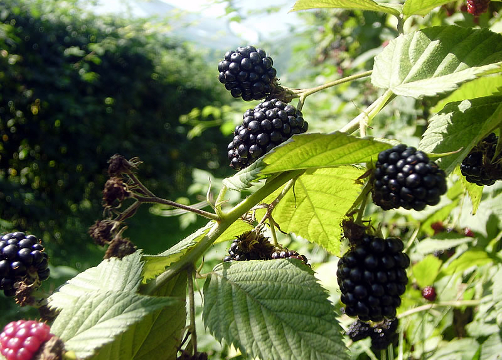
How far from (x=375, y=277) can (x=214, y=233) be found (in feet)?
1.02

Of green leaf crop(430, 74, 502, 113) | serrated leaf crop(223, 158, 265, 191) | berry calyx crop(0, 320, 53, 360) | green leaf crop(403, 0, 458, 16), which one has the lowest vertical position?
berry calyx crop(0, 320, 53, 360)

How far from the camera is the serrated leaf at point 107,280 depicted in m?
0.78

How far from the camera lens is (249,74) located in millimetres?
1118

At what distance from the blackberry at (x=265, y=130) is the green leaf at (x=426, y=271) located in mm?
1172

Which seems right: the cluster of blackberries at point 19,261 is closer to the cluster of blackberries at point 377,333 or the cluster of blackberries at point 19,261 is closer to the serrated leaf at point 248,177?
the serrated leaf at point 248,177

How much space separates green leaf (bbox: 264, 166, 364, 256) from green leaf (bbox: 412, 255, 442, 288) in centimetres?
91

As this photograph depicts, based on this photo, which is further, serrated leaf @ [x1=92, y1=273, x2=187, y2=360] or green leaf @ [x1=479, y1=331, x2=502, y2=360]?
green leaf @ [x1=479, y1=331, x2=502, y2=360]

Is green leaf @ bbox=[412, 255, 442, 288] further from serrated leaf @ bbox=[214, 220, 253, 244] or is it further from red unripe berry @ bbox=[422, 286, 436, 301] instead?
serrated leaf @ bbox=[214, 220, 253, 244]

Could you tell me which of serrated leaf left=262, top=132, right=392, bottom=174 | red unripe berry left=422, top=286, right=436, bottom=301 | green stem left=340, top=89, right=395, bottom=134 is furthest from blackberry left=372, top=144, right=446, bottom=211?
red unripe berry left=422, top=286, right=436, bottom=301

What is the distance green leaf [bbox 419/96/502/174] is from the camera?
0.84 metres

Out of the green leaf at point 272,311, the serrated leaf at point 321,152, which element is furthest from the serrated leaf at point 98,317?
the serrated leaf at point 321,152

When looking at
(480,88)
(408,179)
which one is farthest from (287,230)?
(480,88)

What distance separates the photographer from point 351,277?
824 mm

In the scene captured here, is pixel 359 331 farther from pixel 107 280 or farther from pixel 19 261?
pixel 19 261
